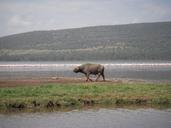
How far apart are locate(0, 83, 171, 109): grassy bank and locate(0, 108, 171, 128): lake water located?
1922 mm

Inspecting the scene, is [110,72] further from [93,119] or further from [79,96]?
[93,119]

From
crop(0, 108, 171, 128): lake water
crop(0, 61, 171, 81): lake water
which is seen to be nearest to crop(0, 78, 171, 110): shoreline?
crop(0, 108, 171, 128): lake water

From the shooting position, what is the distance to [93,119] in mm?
23719

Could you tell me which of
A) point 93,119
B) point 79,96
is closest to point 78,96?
point 79,96

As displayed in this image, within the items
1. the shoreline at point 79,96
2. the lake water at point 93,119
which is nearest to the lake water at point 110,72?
the shoreline at point 79,96

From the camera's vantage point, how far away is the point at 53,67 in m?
89.3

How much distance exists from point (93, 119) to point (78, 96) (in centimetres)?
563

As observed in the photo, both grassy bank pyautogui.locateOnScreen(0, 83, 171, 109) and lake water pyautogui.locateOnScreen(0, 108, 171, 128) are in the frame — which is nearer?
lake water pyautogui.locateOnScreen(0, 108, 171, 128)

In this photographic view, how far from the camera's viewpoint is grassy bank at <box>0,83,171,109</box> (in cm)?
2767

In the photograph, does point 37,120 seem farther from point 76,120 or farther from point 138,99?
point 138,99

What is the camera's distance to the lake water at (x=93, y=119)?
2198 cm

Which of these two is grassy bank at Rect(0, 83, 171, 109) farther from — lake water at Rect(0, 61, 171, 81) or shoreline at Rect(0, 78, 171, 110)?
lake water at Rect(0, 61, 171, 81)

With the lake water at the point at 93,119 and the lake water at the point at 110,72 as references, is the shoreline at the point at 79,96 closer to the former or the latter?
the lake water at the point at 93,119

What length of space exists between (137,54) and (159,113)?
175 metres
